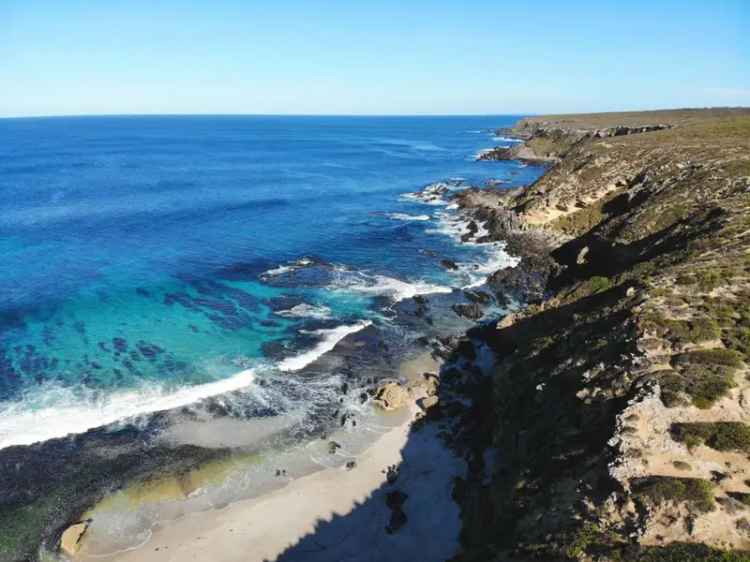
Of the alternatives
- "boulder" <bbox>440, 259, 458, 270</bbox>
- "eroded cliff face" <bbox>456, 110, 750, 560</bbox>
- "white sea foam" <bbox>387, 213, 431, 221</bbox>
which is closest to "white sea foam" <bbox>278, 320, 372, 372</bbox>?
"eroded cliff face" <bbox>456, 110, 750, 560</bbox>

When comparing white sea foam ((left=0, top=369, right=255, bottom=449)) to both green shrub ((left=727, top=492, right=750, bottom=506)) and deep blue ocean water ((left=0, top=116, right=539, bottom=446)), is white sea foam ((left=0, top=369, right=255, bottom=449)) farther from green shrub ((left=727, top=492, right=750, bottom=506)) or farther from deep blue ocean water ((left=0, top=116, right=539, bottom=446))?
green shrub ((left=727, top=492, right=750, bottom=506))

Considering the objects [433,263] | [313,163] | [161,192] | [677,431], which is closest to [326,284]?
[433,263]

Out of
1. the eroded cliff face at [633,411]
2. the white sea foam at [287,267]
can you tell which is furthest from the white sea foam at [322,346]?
the white sea foam at [287,267]

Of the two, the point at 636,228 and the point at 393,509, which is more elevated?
the point at 636,228

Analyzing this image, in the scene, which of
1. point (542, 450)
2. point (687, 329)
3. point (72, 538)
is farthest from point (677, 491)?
point (72, 538)

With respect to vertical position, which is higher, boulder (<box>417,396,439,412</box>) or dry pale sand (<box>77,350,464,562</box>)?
boulder (<box>417,396,439,412</box>)

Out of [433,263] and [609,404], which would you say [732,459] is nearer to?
[609,404]

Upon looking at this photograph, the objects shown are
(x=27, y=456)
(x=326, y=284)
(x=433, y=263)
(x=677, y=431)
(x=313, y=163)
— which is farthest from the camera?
(x=313, y=163)
